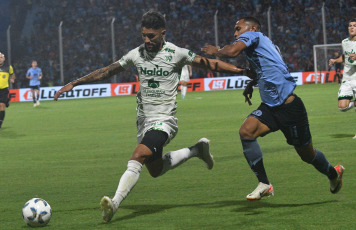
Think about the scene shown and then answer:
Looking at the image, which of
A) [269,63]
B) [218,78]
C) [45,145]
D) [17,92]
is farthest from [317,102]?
[17,92]

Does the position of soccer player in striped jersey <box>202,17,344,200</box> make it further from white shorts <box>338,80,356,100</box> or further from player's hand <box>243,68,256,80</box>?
white shorts <box>338,80,356,100</box>

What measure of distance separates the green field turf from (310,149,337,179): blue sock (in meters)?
0.30

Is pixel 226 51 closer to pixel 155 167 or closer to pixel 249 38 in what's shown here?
pixel 249 38

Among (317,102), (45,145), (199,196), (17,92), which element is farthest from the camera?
(17,92)

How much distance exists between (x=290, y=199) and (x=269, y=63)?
1533 mm

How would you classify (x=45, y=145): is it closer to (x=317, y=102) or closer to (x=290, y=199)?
(x=290, y=199)

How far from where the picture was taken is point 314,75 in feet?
136

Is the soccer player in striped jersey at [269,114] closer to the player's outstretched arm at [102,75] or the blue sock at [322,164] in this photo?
the blue sock at [322,164]

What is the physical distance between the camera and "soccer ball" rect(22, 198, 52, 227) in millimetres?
6379

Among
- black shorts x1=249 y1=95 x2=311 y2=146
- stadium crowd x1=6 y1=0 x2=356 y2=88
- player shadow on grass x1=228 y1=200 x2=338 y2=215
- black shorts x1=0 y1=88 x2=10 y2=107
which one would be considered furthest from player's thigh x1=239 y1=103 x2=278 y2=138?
stadium crowd x1=6 y1=0 x2=356 y2=88

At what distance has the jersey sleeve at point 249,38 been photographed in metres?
7.02

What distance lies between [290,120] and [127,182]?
1890mm

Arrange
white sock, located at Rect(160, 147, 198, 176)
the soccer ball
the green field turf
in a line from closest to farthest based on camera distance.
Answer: the soccer ball < the green field turf < white sock, located at Rect(160, 147, 198, 176)

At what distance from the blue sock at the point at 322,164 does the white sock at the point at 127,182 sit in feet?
6.56
